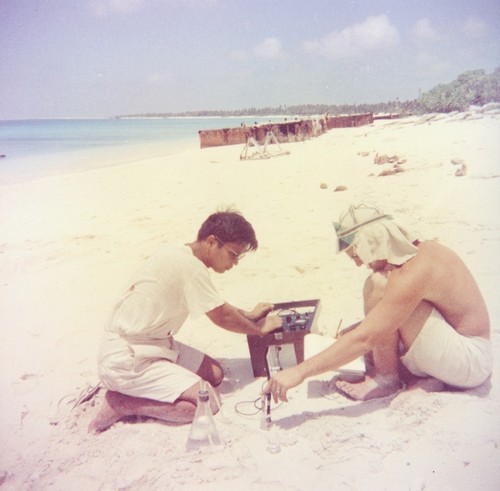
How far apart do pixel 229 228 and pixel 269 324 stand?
26.1 inches

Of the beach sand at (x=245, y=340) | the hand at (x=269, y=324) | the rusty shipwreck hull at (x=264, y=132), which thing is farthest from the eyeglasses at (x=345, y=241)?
the rusty shipwreck hull at (x=264, y=132)

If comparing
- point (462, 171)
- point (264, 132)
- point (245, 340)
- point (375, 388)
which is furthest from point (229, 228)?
point (264, 132)

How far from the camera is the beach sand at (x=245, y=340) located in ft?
6.99

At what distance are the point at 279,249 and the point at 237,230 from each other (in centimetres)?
266

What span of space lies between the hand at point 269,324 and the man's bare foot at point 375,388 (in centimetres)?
57

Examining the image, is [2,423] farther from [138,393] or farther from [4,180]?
[4,180]

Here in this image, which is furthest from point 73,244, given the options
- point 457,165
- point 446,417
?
point 457,165

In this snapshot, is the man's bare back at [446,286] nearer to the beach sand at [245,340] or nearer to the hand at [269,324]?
the beach sand at [245,340]

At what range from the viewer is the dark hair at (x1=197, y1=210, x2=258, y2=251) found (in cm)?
271

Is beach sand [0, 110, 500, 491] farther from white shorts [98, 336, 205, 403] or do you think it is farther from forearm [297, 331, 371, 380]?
forearm [297, 331, 371, 380]

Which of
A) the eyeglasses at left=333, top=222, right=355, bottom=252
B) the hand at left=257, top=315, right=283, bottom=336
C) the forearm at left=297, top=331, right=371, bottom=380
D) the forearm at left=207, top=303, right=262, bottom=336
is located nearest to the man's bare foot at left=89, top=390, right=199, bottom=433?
the forearm at left=207, top=303, right=262, bottom=336

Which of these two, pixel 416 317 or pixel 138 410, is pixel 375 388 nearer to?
pixel 416 317

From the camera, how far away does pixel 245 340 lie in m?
3.71

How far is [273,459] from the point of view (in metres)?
2.23
